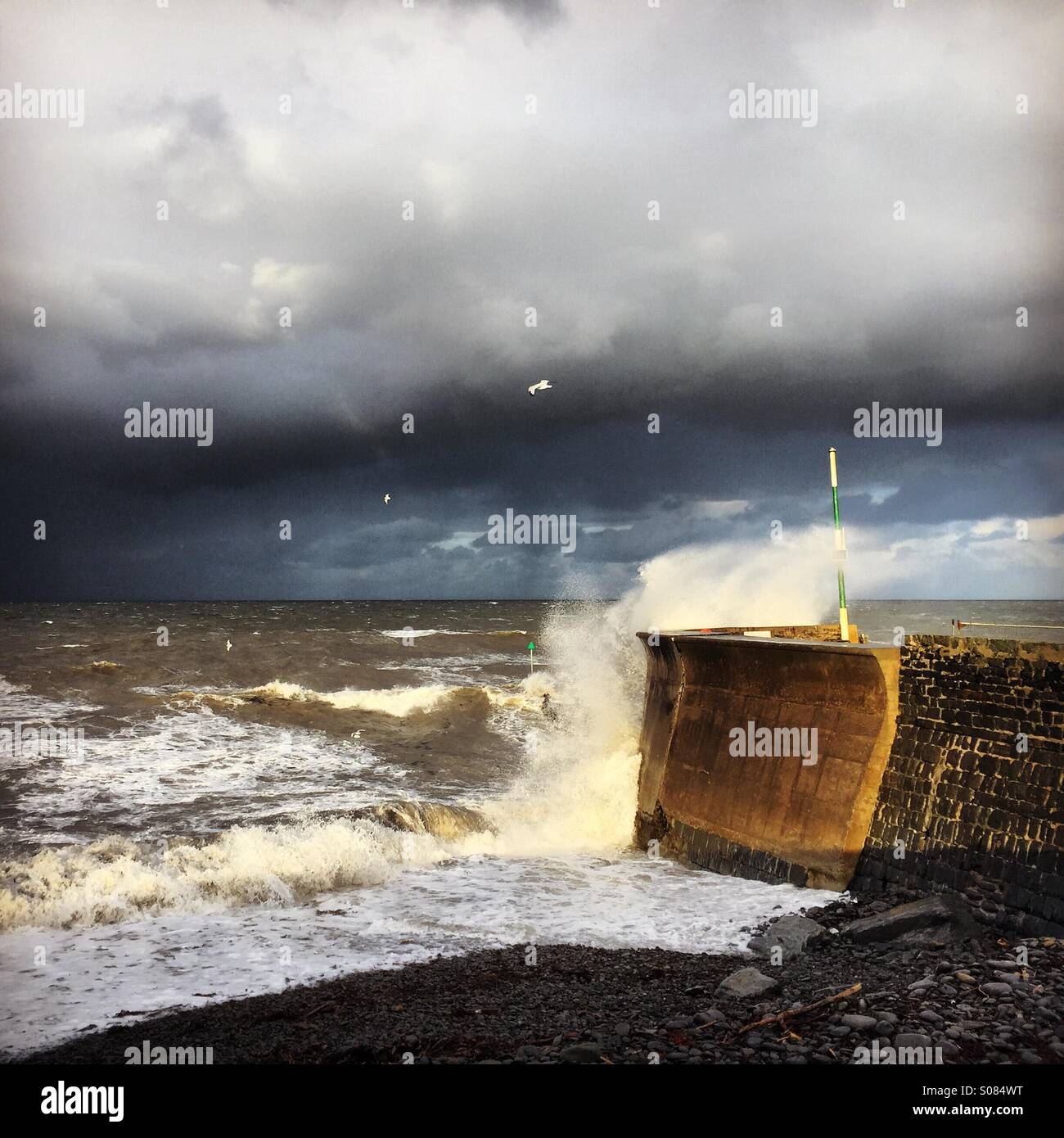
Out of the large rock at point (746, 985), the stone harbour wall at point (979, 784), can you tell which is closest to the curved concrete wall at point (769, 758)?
the stone harbour wall at point (979, 784)

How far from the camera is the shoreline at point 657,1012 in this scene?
5.92 metres

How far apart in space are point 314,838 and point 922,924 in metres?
8.03

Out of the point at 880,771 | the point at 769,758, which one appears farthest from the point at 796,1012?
the point at 769,758

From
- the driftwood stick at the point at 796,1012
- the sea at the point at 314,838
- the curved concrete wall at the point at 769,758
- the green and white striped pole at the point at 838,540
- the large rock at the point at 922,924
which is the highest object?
the green and white striped pole at the point at 838,540

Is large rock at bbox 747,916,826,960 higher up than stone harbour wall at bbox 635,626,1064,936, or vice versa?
stone harbour wall at bbox 635,626,1064,936

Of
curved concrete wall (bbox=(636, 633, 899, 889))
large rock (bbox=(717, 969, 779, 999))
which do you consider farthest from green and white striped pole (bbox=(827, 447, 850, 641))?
large rock (bbox=(717, 969, 779, 999))

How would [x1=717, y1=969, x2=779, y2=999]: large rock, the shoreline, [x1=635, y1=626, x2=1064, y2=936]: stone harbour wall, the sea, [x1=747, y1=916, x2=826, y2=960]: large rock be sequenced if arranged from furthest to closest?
the sea → [x1=747, y1=916, x2=826, y2=960]: large rock → [x1=635, y1=626, x2=1064, y2=936]: stone harbour wall → [x1=717, y1=969, x2=779, y2=999]: large rock → the shoreline

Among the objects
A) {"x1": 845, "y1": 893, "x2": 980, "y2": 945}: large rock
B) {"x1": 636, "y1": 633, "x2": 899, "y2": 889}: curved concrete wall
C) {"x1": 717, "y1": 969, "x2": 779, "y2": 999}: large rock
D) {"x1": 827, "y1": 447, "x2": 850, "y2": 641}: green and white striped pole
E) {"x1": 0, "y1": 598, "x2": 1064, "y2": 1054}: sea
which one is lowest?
{"x1": 0, "y1": 598, "x2": 1064, "y2": 1054}: sea

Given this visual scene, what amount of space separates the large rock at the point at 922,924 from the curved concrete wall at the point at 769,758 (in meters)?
1.25

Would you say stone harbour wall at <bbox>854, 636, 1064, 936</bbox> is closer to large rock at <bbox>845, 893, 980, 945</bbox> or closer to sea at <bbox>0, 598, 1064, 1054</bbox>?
large rock at <bbox>845, 893, 980, 945</bbox>

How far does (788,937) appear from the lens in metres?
8.00

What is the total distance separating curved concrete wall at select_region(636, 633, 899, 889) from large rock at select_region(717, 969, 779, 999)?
8.36 feet

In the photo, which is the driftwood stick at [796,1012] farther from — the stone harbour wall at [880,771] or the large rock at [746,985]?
the stone harbour wall at [880,771]

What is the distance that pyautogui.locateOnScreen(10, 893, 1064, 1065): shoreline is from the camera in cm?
592
